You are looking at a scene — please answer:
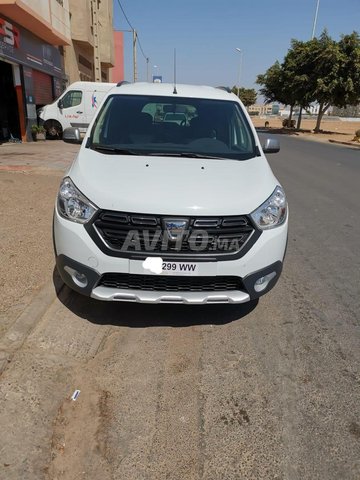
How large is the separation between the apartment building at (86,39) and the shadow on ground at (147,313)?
20.8m

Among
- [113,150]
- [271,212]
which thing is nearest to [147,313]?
[271,212]

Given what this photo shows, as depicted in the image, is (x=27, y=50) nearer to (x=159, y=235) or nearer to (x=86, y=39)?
(x=86, y=39)

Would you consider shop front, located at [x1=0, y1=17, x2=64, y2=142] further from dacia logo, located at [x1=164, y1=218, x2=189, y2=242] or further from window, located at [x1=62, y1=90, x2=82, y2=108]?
dacia logo, located at [x1=164, y1=218, x2=189, y2=242]

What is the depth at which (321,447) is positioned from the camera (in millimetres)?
2213

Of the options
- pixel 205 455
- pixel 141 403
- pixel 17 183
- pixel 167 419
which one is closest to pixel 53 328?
pixel 141 403

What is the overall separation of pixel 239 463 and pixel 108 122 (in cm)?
323

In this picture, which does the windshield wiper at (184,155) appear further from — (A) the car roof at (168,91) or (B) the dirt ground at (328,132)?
(B) the dirt ground at (328,132)

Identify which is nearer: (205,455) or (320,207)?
(205,455)

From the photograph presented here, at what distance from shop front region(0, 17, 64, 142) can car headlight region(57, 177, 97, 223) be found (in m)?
12.8

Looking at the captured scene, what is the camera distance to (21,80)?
15.4m

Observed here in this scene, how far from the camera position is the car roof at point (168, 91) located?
14.3 ft

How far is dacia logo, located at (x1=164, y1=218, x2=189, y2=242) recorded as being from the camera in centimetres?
272

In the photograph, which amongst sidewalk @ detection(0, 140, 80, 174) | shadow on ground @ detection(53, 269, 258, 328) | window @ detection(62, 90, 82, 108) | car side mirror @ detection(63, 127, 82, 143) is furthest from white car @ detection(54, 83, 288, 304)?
window @ detection(62, 90, 82, 108)

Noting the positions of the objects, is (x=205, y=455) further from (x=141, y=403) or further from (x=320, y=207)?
(x=320, y=207)
